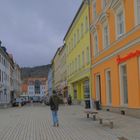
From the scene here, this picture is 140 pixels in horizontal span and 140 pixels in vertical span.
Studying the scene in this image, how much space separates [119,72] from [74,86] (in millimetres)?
29536

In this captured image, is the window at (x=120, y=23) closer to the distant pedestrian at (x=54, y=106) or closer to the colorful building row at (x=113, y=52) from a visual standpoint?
the colorful building row at (x=113, y=52)

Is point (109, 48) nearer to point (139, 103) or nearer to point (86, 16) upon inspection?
point (139, 103)

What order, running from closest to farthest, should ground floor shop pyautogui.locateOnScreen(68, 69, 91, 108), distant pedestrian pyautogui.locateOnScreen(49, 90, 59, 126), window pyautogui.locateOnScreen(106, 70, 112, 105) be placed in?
distant pedestrian pyautogui.locateOnScreen(49, 90, 59, 126) < window pyautogui.locateOnScreen(106, 70, 112, 105) < ground floor shop pyautogui.locateOnScreen(68, 69, 91, 108)

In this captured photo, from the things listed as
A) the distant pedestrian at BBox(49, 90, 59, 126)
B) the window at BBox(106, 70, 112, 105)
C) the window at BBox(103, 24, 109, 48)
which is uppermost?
the window at BBox(103, 24, 109, 48)

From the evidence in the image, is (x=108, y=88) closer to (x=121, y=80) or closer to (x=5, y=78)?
(x=121, y=80)

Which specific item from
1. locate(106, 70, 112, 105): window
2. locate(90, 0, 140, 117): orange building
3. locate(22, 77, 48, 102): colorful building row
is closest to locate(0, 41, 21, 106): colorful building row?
locate(90, 0, 140, 117): orange building

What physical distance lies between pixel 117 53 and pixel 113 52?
109cm

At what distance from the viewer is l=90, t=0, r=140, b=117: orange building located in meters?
20.3

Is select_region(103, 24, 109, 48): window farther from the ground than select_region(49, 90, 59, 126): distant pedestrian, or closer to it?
farther from the ground

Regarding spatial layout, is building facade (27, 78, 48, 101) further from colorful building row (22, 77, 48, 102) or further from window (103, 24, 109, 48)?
window (103, 24, 109, 48)

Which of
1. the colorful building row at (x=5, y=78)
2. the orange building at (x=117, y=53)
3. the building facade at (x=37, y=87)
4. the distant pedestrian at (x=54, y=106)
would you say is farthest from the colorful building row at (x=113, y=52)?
the building facade at (x=37, y=87)

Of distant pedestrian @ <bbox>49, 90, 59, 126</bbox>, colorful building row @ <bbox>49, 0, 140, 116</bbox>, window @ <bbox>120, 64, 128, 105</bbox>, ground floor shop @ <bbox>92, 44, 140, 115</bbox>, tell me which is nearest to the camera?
distant pedestrian @ <bbox>49, 90, 59, 126</bbox>

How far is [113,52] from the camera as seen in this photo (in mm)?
25094

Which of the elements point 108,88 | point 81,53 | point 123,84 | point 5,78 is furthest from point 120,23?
point 5,78
